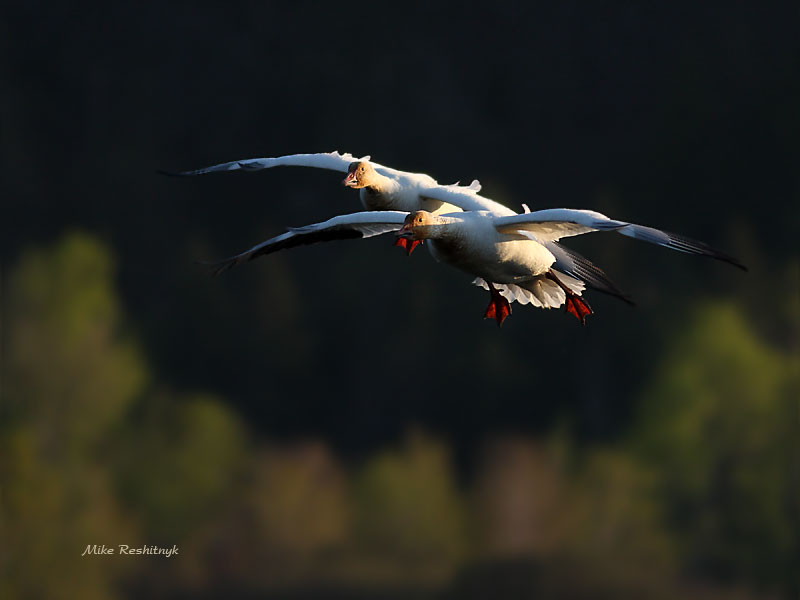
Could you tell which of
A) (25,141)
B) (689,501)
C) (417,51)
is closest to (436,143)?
(417,51)

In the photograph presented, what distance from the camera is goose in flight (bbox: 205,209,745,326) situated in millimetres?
10117

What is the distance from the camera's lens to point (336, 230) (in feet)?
38.5

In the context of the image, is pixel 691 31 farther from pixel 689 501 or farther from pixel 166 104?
pixel 689 501

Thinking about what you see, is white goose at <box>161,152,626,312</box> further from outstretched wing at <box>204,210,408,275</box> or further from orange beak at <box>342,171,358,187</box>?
outstretched wing at <box>204,210,408,275</box>

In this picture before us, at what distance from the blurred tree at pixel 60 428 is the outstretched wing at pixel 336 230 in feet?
51.6

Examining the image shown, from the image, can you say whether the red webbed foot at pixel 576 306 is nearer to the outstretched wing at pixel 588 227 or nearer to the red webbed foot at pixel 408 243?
the outstretched wing at pixel 588 227

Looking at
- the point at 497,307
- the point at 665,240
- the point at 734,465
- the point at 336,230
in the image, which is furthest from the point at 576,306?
the point at 734,465

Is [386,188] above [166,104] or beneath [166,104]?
beneath

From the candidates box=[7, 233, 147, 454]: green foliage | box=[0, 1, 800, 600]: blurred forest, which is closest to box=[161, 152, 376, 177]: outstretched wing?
box=[0, 1, 800, 600]: blurred forest

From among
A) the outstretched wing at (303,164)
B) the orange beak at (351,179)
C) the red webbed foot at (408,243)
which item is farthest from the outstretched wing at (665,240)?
the outstretched wing at (303,164)

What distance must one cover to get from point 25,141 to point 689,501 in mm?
36626

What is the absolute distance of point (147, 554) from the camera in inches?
1139

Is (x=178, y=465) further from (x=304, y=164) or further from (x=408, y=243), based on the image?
(x=408, y=243)

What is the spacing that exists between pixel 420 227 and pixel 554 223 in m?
0.89
